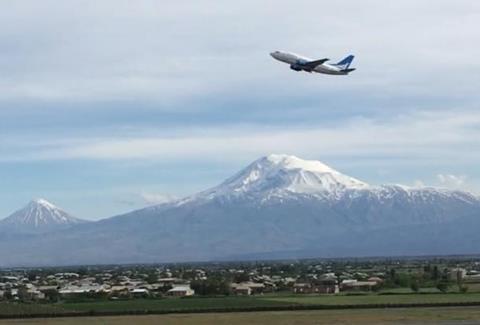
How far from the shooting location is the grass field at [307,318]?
80.5 meters

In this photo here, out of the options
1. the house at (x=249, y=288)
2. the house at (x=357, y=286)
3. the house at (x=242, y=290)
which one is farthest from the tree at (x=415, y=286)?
the house at (x=242, y=290)

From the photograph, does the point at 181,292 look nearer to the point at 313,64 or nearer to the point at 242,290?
the point at 242,290

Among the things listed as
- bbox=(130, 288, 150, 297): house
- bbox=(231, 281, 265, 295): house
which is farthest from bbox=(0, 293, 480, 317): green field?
bbox=(231, 281, 265, 295): house

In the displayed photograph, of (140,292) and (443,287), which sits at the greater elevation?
(443,287)

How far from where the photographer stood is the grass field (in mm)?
80500

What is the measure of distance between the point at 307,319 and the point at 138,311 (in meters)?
24.4

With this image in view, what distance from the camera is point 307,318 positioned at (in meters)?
85.9

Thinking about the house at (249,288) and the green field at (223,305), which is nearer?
the green field at (223,305)

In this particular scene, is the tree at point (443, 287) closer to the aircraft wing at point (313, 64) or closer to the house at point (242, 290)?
the house at point (242, 290)

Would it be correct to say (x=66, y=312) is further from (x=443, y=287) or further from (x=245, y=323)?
(x=443, y=287)

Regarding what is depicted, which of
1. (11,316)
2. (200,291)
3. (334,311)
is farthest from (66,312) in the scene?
(200,291)

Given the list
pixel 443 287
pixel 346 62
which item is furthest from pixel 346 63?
pixel 443 287

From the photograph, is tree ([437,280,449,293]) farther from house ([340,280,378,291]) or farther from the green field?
the green field

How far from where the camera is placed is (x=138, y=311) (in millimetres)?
103250
